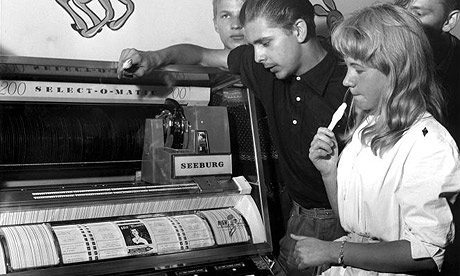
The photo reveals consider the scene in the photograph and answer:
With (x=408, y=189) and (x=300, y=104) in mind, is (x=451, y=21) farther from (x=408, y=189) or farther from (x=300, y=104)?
(x=408, y=189)

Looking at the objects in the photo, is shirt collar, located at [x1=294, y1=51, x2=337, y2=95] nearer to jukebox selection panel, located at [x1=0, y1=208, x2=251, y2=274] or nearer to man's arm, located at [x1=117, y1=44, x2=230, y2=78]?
man's arm, located at [x1=117, y1=44, x2=230, y2=78]

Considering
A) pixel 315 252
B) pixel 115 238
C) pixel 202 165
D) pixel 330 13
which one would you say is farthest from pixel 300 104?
pixel 115 238

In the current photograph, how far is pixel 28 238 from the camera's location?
4.99 feet

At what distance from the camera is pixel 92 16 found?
199cm

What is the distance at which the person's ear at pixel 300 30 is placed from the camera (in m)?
1.98

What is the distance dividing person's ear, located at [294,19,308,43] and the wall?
1.30 ft

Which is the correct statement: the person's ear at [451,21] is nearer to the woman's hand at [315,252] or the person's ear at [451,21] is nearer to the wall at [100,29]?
the wall at [100,29]

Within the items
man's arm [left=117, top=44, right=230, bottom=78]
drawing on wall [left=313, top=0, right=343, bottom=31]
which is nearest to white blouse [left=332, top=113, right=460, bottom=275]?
man's arm [left=117, top=44, right=230, bottom=78]

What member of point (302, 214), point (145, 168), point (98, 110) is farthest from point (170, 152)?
point (302, 214)

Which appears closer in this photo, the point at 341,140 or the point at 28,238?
the point at 28,238

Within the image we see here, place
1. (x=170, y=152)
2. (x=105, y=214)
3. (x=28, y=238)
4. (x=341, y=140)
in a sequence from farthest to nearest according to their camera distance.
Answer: (x=341, y=140) → (x=170, y=152) → (x=105, y=214) → (x=28, y=238)

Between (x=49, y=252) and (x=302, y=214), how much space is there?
973mm

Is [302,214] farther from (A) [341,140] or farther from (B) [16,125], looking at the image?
(B) [16,125]

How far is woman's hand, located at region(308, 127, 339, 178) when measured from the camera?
1793 mm
